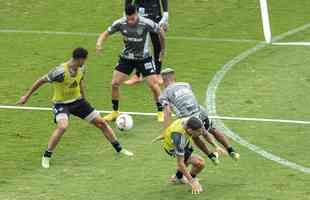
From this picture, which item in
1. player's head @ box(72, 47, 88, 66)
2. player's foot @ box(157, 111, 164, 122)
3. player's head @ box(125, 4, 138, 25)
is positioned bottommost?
player's foot @ box(157, 111, 164, 122)

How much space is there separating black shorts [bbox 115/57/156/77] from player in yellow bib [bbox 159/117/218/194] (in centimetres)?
405

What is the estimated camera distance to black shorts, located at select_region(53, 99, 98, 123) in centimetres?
1725

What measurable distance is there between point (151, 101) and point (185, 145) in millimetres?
6127

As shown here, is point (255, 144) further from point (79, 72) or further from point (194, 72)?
point (194, 72)

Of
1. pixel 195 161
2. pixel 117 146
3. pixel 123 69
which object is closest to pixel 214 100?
pixel 123 69

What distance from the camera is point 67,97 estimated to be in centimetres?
1719

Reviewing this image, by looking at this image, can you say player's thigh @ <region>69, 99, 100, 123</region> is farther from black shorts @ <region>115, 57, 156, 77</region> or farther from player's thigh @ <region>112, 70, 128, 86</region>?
black shorts @ <region>115, 57, 156, 77</region>

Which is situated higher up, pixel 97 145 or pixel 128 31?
pixel 128 31

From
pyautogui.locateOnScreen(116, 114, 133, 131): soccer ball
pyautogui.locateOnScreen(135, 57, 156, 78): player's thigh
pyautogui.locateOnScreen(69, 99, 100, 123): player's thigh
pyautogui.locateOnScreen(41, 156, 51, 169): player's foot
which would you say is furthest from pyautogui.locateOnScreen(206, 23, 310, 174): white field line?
pyautogui.locateOnScreen(41, 156, 51, 169): player's foot

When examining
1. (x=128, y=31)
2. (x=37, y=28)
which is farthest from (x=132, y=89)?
(x=37, y=28)

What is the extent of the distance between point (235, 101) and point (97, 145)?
4272 millimetres

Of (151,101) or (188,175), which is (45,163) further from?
(151,101)

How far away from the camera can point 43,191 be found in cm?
1571

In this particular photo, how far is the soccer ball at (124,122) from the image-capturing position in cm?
1897
